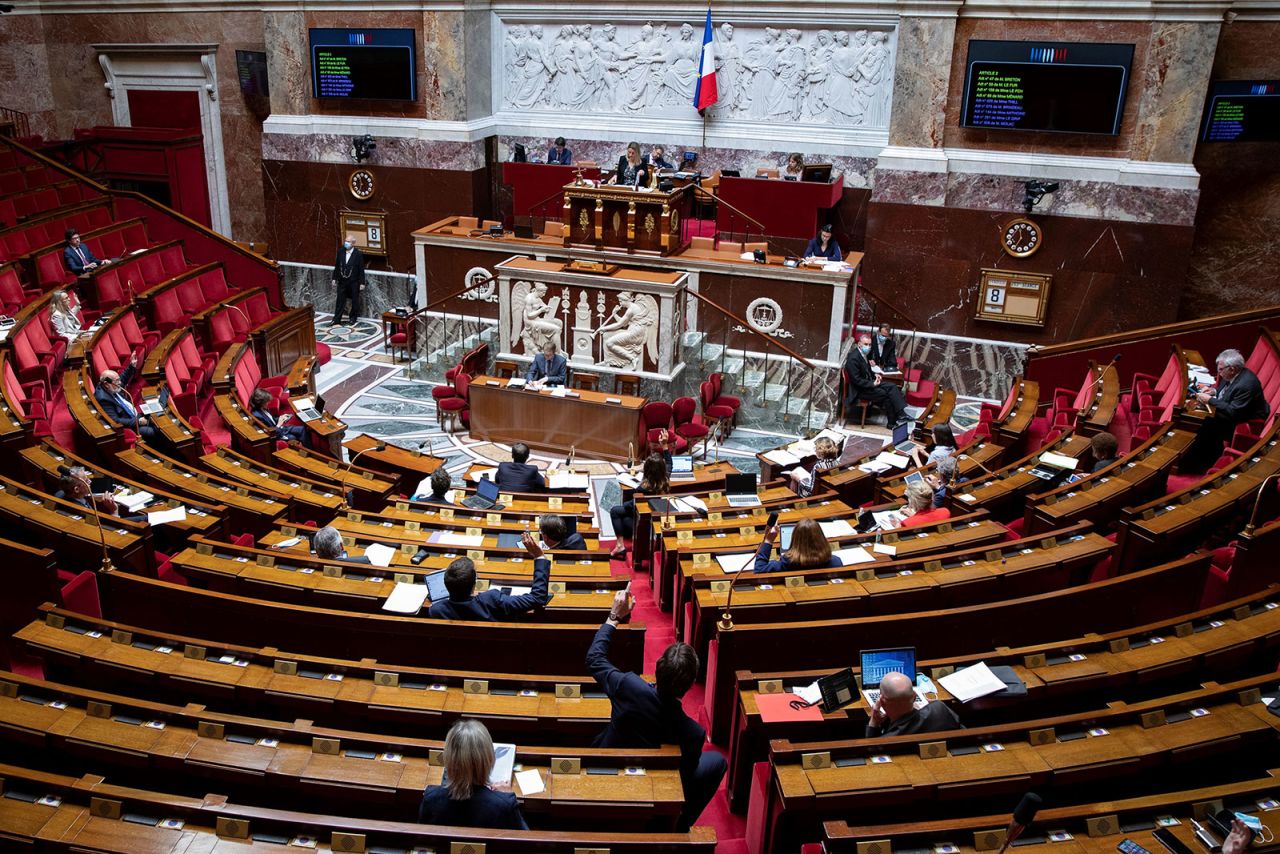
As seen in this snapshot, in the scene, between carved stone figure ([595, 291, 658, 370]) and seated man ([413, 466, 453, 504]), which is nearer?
seated man ([413, 466, 453, 504])

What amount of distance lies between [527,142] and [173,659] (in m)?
12.0

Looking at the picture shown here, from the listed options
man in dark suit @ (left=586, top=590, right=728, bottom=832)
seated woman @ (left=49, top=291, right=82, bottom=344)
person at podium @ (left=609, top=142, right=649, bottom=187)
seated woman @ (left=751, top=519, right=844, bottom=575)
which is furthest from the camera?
person at podium @ (left=609, top=142, right=649, bottom=187)

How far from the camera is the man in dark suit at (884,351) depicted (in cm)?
1143

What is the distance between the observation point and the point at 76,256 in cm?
1099

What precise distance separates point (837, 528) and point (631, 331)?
5273 mm

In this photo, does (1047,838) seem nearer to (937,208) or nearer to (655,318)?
(655,318)

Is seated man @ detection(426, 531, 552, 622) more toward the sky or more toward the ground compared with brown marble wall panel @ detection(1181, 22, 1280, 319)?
more toward the ground

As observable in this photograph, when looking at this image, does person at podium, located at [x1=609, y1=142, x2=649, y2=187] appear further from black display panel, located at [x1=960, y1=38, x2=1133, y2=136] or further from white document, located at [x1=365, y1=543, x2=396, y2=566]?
white document, located at [x1=365, y1=543, x2=396, y2=566]

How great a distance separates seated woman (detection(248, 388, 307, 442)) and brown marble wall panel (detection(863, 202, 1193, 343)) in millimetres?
7472

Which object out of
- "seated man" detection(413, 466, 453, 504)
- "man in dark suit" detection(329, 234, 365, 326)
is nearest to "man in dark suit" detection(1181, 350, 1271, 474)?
"seated man" detection(413, 466, 453, 504)

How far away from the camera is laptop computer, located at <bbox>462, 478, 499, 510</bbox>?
7.42m

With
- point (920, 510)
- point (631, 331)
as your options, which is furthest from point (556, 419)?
point (920, 510)

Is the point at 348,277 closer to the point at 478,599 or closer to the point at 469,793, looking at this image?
the point at 478,599

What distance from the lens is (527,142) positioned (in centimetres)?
1502
